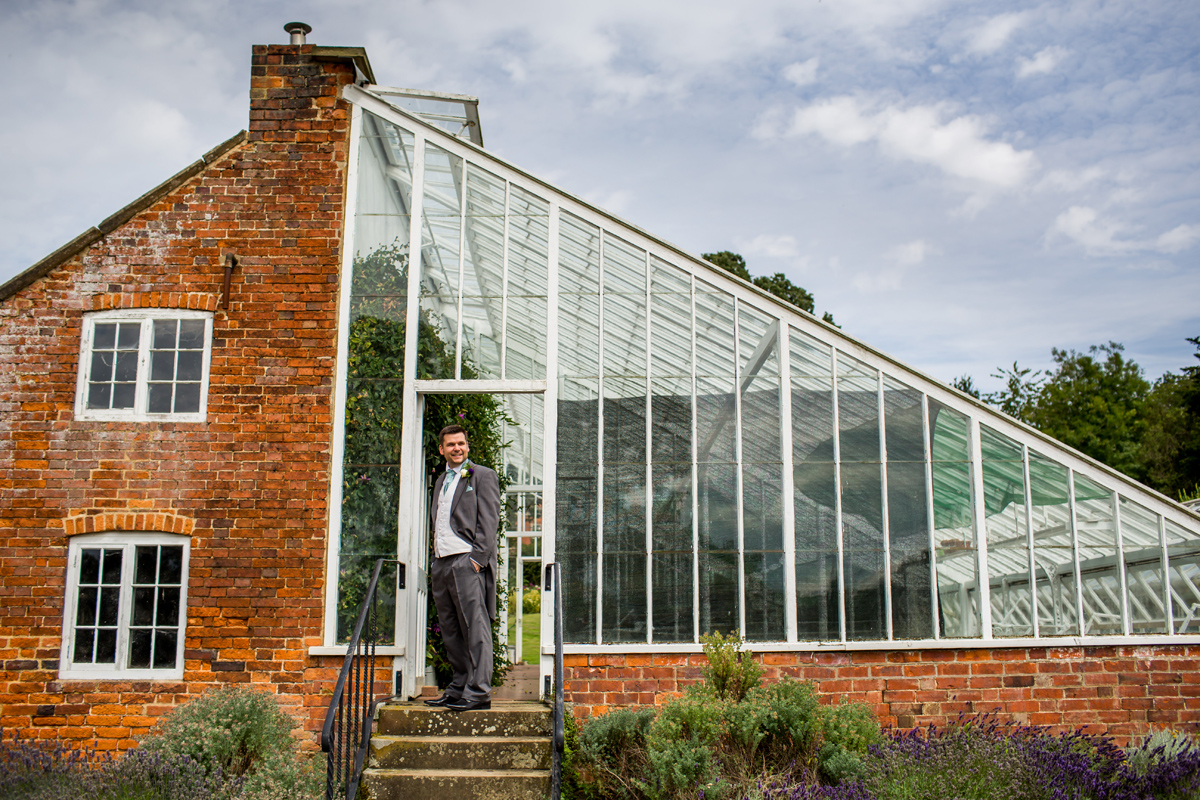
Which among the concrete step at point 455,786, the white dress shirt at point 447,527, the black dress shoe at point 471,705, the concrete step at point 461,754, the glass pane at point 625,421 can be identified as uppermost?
the glass pane at point 625,421

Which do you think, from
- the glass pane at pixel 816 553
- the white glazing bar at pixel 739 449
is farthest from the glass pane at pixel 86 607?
the glass pane at pixel 816 553

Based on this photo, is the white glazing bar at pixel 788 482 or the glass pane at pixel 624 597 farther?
the white glazing bar at pixel 788 482

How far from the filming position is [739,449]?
23.2 feet

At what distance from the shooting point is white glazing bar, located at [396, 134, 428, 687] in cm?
670

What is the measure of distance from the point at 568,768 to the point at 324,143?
18.2 ft

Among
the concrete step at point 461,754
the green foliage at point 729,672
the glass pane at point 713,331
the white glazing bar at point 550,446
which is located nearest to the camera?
the concrete step at point 461,754

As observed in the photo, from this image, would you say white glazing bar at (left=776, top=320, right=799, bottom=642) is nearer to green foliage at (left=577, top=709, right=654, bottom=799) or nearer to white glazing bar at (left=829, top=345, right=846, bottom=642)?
white glazing bar at (left=829, top=345, right=846, bottom=642)

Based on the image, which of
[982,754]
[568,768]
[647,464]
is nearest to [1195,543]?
[982,754]

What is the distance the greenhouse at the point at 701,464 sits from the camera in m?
6.86

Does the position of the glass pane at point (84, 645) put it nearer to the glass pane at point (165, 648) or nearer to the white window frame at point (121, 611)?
the white window frame at point (121, 611)

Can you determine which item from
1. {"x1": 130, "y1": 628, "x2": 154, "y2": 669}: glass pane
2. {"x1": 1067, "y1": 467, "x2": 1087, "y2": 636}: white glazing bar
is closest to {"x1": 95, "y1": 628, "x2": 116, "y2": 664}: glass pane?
{"x1": 130, "y1": 628, "x2": 154, "y2": 669}: glass pane

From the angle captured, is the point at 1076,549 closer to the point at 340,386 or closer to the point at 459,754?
the point at 459,754

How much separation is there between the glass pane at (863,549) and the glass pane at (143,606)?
18.7 ft

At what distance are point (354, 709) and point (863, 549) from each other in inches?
166
